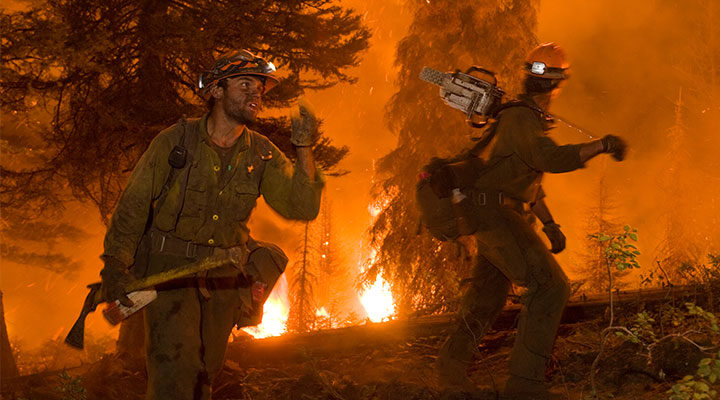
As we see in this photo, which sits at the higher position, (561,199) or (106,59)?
(561,199)

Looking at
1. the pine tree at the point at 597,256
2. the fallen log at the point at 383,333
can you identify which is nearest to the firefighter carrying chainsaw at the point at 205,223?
the fallen log at the point at 383,333

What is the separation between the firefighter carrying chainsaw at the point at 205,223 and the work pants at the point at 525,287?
1457 mm

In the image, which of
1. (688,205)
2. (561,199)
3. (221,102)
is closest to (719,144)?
(688,205)

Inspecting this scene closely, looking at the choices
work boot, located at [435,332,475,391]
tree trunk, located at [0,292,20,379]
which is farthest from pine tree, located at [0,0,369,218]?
work boot, located at [435,332,475,391]

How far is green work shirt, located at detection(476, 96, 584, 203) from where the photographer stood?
4816mm

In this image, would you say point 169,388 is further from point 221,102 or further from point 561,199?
point 561,199

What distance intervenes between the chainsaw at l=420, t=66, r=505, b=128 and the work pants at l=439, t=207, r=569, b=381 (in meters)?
0.85

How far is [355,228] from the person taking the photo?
67.4 m

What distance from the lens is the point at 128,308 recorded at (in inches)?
162

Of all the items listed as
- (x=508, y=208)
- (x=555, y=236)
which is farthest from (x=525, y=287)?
(x=555, y=236)

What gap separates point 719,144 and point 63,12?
46.9 m

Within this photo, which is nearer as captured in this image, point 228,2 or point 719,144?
point 228,2

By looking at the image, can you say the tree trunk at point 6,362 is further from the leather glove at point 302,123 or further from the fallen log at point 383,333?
the leather glove at point 302,123

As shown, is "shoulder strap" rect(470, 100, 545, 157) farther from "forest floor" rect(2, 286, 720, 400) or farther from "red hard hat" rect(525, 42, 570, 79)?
"forest floor" rect(2, 286, 720, 400)
